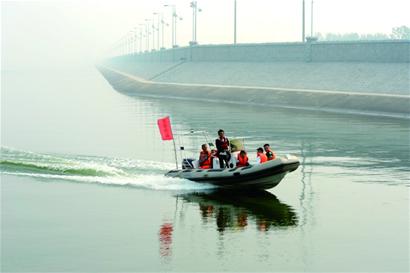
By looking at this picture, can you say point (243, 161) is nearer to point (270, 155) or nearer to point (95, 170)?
point (270, 155)

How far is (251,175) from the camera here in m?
27.5

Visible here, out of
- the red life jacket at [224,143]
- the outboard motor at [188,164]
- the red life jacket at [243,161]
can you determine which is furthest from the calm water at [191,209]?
the red life jacket at [224,143]

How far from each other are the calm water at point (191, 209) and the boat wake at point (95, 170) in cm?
5

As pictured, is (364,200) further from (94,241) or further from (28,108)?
(28,108)

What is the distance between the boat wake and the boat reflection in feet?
4.75

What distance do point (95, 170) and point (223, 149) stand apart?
6.03 metres

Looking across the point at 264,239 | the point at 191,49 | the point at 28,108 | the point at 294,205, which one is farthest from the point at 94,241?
the point at 191,49

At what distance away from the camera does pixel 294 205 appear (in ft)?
84.5

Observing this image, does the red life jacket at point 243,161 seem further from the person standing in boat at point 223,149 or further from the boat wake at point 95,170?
the boat wake at point 95,170

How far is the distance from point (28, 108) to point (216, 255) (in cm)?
5699

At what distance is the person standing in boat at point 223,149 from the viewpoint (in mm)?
28525

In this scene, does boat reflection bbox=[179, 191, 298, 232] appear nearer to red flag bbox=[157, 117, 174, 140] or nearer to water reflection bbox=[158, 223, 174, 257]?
water reflection bbox=[158, 223, 174, 257]

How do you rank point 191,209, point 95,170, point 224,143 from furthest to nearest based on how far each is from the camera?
point 95,170 < point 224,143 < point 191,209

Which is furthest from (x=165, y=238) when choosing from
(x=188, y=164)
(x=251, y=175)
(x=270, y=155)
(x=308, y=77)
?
(x=308, y=77)
